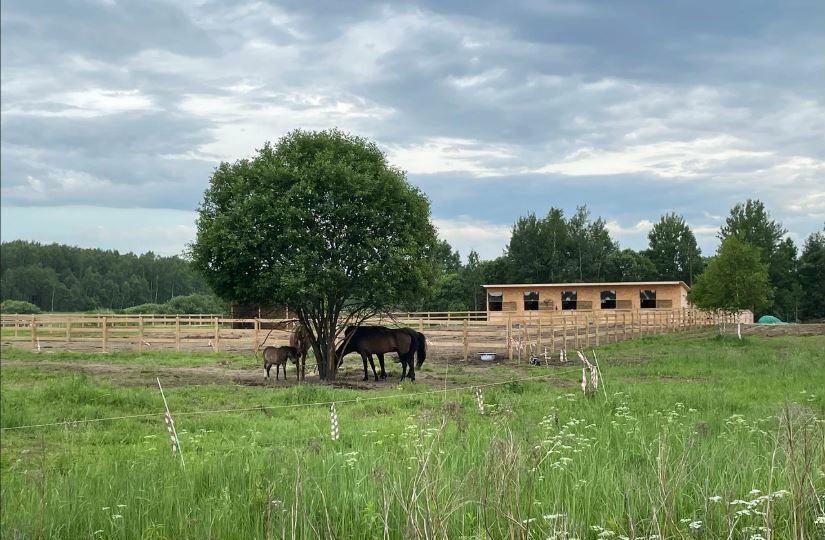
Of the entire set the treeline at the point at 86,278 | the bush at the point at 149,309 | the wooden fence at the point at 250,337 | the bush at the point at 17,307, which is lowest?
the wooden fence at the point at 250,337

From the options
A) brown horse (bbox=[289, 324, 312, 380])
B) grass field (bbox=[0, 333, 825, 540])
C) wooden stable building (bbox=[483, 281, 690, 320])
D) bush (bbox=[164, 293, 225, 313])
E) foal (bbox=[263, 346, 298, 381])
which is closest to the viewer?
grass field (bbox=[0, 333, 825, 540])

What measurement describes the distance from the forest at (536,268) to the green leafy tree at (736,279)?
2907 mm

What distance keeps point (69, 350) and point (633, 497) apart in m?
25.7

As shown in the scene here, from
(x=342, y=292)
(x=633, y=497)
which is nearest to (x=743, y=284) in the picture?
(x=342, y=292)

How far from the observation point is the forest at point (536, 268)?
44062 millimetres

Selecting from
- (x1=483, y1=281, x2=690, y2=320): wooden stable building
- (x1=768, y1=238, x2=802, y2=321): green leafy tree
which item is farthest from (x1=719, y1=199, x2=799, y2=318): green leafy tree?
(x1=483, y1=281, x2=690, y2=320): wooden stable building

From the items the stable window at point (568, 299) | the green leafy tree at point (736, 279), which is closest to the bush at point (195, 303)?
the stable window at point (568, 299)

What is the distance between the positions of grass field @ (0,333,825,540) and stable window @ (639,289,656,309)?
40411 millimetres

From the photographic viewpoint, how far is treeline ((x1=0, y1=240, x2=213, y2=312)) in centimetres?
3306

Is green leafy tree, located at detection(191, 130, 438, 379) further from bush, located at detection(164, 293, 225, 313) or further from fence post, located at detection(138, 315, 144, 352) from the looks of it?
bush, located at detection(164, 293, 225, 313)

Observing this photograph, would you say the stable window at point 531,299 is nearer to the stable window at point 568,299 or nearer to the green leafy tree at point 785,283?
the stable window at point 568,299

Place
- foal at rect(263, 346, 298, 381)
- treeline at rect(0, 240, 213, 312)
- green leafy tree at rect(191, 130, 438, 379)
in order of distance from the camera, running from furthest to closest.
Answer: treeline at rect(0, 240, 213, 312) → foal at rect(263, 346, 298, 381) → green leafy tree at rect(191, 130, 438, 379)

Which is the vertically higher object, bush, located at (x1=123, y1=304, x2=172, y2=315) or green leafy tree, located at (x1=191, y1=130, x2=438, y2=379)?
green leafy tree, located at (x1=191, y1=130, x2=438, y2=379)

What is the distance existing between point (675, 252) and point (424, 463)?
287 ft
